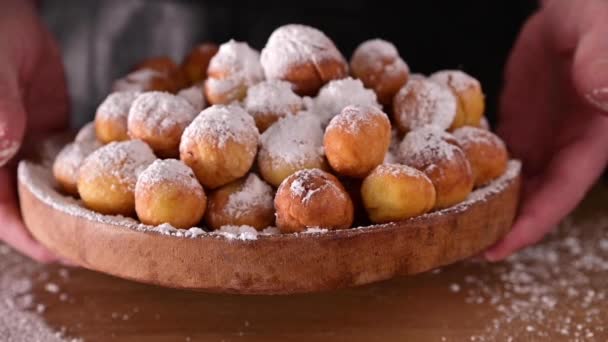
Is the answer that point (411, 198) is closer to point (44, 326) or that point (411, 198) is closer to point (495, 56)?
point (44, 326)

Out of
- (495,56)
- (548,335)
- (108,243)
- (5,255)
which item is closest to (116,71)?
(5,255)

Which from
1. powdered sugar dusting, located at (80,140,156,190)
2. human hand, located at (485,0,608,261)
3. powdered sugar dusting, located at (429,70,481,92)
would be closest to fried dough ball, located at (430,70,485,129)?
powdered sugar dusting, located at (429,70,481,92)

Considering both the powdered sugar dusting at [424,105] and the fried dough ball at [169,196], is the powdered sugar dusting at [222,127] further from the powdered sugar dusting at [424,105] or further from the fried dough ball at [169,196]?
the powdered sugar dusting at [424,105]

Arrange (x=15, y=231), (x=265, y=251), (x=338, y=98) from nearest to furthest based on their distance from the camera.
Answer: (x=265, y=251) < (x=338, y=98) < (x=15, y=231)

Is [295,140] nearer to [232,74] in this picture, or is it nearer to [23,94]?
[232,74]

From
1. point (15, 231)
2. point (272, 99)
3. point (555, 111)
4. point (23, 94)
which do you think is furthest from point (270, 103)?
point (555, 111)

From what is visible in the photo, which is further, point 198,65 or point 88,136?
point 198,65

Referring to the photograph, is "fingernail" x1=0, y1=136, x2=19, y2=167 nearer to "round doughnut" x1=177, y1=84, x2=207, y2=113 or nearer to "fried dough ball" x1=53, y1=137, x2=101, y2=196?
"fried dough ball" x1=53, y1=137, x2=101, y2=196
